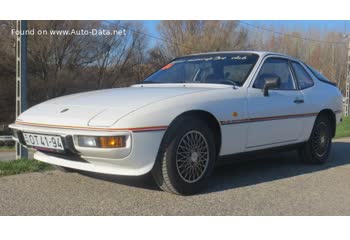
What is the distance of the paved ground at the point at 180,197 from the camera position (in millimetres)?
3482

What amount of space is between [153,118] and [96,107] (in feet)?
1.87

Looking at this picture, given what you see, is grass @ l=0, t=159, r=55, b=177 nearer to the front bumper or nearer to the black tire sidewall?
the front bumper

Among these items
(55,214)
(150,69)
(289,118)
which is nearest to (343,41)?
(150,69)

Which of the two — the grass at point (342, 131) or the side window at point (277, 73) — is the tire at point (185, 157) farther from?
the grass at point (342, 131)

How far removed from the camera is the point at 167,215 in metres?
3.33

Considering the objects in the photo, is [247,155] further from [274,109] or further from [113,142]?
[113,142]

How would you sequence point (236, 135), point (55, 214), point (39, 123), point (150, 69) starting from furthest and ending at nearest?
point (150, 69)
point (236, 135)
point (39, 123)
point (55, 214)

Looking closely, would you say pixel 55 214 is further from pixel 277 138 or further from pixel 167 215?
pixel 277 138

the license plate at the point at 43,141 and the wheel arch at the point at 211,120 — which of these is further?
the wheel arch at the point at 211,120

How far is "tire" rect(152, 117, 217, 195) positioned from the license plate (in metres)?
0.88

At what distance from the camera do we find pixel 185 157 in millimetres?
3906

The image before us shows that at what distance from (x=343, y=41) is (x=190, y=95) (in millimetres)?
42067

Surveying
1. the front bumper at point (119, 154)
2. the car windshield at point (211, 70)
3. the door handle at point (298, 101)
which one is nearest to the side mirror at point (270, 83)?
the car windshield at point (211, 70)

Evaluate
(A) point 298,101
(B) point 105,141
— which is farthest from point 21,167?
(A) point 298,101
